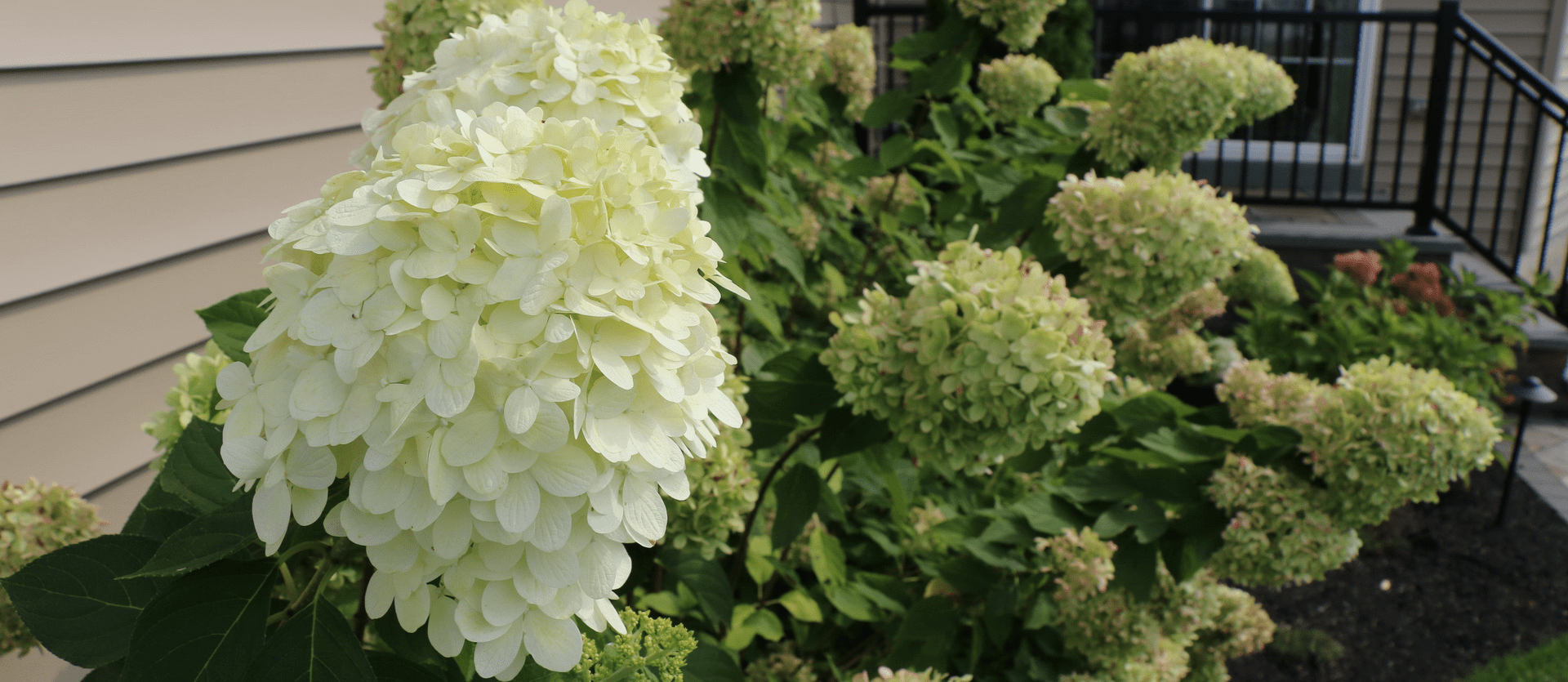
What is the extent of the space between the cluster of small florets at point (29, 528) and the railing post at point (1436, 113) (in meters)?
6.21

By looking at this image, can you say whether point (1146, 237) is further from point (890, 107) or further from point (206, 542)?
point (206, 542)

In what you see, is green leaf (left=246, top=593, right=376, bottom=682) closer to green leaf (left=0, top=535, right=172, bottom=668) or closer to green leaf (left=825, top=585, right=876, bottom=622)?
green leaf (left=0, top=535, right=172, bottom=668)

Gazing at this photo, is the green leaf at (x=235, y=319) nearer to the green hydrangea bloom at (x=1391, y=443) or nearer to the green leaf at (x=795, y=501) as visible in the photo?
the green leaf at (x=795, y=501)

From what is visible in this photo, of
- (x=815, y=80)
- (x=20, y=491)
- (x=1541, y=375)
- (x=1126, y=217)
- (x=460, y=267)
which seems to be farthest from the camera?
(x=1541, y=375)

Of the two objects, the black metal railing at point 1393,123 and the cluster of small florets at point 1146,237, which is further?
the black metal railing at point 1393,123

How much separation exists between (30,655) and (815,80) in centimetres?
246

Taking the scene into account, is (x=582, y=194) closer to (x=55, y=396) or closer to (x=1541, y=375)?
(x=55, y=396)

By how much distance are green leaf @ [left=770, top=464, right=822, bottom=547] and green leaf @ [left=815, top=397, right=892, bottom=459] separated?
122 millimetres

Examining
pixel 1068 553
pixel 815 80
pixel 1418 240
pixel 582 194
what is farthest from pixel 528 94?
pixel 1418 240

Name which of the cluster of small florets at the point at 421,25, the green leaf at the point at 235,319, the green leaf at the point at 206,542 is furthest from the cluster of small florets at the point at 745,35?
the green leaf at the point at 206,542

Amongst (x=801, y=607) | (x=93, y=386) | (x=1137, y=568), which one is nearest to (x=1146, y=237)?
(x=1137, y=568)

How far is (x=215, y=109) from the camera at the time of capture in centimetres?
167

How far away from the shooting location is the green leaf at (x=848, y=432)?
4.56ft

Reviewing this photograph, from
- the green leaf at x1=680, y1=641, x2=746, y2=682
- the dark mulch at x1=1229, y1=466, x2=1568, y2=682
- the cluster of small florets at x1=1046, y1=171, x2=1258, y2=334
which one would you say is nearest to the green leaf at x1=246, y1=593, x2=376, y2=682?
the green leaf at x1=680, y1=641, x2=746, y2=682
